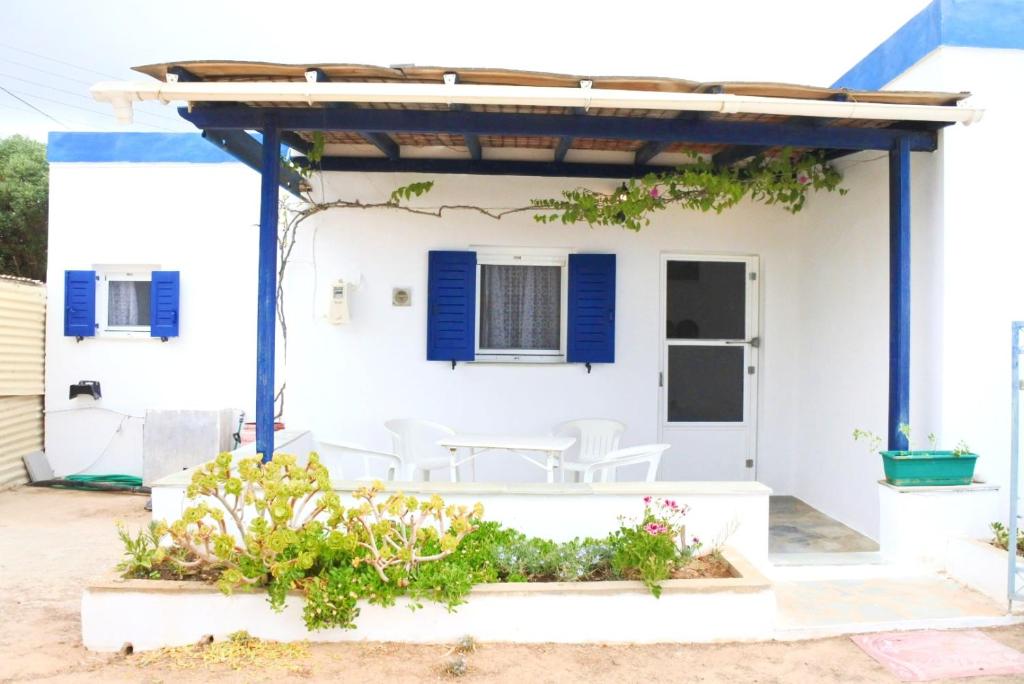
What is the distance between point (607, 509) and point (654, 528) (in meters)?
0.53

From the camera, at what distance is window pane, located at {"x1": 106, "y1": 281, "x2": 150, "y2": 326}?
26.3 feet

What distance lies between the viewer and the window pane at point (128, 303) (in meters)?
8.02

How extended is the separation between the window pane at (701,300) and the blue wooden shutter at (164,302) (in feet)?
15.9

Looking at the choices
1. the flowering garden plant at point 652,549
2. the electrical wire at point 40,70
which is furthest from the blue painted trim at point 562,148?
the electrical wire at point 40,70

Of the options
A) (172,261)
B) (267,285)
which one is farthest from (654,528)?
(172,261)

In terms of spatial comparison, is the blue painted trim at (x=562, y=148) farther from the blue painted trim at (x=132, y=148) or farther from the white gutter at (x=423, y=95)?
the blue painted trim at (x=132, y=148)

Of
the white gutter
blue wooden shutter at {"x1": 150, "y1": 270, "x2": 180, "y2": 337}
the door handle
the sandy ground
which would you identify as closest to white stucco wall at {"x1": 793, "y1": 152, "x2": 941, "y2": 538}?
the door handle

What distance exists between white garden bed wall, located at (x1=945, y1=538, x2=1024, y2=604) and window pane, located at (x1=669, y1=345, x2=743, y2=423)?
2.31m

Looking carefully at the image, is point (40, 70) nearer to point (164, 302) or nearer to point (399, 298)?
point (164, 302)

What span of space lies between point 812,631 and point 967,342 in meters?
2.06

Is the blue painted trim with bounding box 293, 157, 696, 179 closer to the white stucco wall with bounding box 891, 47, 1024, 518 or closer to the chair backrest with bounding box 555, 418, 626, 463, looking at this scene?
the chair backrest with bounding box 555, 418, 626, 463

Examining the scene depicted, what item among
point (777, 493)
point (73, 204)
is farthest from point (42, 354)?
point (777, 493)

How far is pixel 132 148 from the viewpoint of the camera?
7.93 metres

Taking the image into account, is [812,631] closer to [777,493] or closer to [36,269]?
[777,493]
